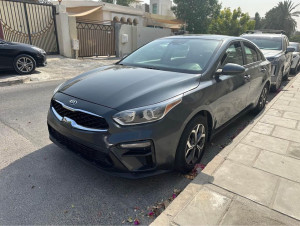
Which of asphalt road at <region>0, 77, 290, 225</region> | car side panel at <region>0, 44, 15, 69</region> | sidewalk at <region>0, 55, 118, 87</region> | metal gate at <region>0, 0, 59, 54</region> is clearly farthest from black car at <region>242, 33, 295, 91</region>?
metal gate at <region>0, 0, 59, 54</region>

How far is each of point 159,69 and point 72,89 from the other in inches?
46.2

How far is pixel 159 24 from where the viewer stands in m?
28.2

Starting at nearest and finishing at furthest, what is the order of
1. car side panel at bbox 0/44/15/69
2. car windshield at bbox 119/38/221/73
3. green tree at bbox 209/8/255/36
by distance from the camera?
car windshield at bbox 119/38/221/73
car side panel at bbox 0/44/15/69
green tree at bbox 209/8/255/36

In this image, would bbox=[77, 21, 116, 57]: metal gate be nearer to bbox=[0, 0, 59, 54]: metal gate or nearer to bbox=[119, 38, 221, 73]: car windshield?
bbox=[0, 0, 59, 54]: metal gate

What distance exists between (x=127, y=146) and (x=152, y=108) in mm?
441

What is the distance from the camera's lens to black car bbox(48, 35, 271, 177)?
226 cm

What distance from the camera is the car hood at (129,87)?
2.39 meters

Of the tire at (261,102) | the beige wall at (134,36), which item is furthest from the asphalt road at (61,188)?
the beige wall at (134,36)

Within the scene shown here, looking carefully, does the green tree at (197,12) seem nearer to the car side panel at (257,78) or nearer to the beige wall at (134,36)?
the beige wall at (134,36)

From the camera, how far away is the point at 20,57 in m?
7.90

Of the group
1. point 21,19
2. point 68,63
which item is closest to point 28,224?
point 68,63

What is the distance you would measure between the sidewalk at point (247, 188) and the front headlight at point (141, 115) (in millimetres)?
860

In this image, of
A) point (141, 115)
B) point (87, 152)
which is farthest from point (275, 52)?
point (87, 152)

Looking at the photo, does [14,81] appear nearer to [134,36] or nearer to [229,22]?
[134,36]
